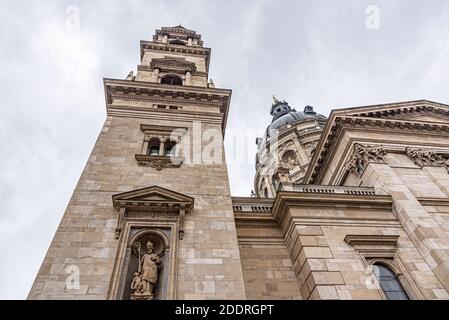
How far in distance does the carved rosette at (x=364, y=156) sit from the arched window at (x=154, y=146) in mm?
11720

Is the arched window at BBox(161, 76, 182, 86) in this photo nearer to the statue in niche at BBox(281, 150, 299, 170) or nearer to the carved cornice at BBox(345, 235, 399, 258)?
the carved cornice at BBox(345, 235, 399, 258)

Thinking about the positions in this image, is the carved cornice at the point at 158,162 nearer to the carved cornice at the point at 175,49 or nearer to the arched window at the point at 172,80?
the arched window at the point at 172,80

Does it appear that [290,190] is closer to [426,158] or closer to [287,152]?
[426,158]

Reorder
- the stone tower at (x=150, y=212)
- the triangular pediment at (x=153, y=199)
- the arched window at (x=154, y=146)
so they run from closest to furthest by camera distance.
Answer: the stone tower at (x=150, y=212)
the triangular pediment at (x=153, y=199)
the arched window at (x=154, y=146)

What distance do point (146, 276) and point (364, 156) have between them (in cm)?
1438

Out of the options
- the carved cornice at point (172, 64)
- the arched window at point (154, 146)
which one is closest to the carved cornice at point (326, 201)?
the arched window at point (154, 146)

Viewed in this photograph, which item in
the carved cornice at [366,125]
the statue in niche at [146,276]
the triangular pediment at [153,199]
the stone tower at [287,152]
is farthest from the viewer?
the stone tower at [287,152]

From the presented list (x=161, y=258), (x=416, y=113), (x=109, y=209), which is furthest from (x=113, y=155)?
(x=416, y=113)

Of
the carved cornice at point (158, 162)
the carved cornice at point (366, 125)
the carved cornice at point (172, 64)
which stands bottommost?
the carved cornice at point (158, 162)

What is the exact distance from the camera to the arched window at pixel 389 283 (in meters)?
12.7

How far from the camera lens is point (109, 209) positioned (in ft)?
41.5

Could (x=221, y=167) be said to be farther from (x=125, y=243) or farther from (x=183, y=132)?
(x=125, y=243)

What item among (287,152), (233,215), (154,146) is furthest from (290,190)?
(287,152)

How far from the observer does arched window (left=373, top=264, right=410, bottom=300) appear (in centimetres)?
1271
